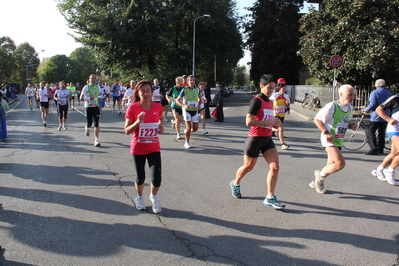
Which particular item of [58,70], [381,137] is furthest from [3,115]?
[58,70]

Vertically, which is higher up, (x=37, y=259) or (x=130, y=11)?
(x=130, y=11)

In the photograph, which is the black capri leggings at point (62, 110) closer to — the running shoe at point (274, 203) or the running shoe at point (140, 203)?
the running shoe at point (140, 203)

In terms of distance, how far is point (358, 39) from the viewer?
1548 cm

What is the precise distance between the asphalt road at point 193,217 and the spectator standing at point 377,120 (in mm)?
977

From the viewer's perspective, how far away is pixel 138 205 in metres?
4.48

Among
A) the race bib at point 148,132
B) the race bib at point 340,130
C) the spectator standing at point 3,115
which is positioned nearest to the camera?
the race bib at point 148,132

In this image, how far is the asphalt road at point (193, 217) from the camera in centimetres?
332

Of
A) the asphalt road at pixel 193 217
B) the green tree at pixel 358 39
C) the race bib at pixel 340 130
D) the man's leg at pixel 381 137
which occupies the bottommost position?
the asphalt road at pixel 193 217

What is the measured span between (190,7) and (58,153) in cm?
3131

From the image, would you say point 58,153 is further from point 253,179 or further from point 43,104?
point 43,104

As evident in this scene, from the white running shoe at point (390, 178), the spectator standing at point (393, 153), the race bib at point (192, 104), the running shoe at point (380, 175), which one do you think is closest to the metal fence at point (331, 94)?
the race bib at point (192, 104)

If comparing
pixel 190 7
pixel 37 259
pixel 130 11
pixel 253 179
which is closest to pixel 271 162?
pixel 253 179

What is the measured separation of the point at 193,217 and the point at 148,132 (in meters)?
1.24

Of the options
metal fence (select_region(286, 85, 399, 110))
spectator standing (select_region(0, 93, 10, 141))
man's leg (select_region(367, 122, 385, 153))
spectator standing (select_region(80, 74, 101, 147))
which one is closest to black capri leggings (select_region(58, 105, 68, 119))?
spectator standing (select_region(0, 93, 10, 141))
